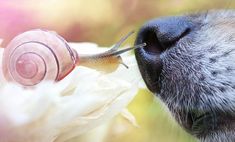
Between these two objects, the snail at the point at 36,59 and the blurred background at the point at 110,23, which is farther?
the blurred background at the point at 110,23

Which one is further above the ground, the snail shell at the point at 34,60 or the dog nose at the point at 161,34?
the snail shell at the point at 34,60

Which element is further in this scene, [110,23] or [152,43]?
[110,23]

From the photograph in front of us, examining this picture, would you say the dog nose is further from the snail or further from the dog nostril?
the snail

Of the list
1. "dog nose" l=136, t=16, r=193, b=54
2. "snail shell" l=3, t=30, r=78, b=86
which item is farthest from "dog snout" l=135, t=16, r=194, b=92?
"snail shell" l=3, t=30, r=78, b=86

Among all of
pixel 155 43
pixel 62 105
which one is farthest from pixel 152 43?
pixel 62 105

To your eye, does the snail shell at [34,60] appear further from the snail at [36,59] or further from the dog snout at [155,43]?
the dog snout at [155,43]

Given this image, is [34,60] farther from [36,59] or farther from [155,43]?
[155,43]

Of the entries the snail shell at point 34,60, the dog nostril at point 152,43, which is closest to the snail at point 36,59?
the snail shell at point 34,60
